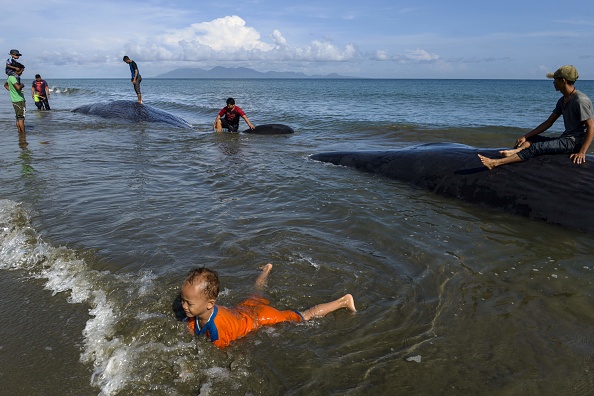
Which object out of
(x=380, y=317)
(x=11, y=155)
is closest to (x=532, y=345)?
(x=380, y=317)

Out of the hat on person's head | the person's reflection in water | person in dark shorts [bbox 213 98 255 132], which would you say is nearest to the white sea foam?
the person's reflection in water

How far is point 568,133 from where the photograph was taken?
627 cm

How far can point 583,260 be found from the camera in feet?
15.7

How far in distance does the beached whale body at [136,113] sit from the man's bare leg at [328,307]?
14.6 metres

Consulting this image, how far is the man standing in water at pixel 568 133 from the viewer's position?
5.99 m

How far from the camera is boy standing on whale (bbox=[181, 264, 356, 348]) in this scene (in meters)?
3.24

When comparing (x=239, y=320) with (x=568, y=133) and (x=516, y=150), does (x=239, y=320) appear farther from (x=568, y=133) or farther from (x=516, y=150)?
(x=568, y=133)

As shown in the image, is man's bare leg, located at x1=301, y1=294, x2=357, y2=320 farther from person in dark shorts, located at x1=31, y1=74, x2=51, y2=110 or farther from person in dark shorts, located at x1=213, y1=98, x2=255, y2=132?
person in dark shorts, located at x1=31, y1=74, x2=51, y2=110

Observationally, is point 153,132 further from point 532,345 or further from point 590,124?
point 532,345

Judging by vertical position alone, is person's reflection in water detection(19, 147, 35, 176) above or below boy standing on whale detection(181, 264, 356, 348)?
above

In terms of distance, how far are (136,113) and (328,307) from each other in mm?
16578

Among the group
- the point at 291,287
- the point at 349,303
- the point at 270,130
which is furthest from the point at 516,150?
the point at 270,130

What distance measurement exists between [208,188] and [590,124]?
19.7 feet

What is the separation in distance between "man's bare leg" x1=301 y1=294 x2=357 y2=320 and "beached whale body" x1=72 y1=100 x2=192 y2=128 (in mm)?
14624
